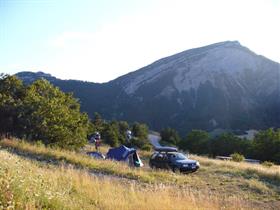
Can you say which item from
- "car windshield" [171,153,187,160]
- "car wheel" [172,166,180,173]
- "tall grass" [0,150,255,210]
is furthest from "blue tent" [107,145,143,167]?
"tall grass" [0,150,255,210]

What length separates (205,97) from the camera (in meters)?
174

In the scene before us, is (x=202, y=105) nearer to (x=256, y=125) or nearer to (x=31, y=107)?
(x=256, y=125)

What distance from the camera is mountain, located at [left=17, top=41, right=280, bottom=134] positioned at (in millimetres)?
161250

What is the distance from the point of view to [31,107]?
29.8 metres

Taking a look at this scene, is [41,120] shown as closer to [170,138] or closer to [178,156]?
[178,156]

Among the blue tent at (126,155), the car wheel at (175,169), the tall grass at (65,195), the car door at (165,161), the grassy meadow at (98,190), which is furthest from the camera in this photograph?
the blue tent at (126,155)

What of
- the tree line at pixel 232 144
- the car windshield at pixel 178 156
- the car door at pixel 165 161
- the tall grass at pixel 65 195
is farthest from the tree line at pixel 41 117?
the tree line at pixel 232 144

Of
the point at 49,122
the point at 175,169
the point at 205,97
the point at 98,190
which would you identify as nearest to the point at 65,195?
the point at 98,190

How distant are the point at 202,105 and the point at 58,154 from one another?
494ft

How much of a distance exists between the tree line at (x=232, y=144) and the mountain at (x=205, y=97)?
71.1 metres

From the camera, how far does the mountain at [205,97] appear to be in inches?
6348

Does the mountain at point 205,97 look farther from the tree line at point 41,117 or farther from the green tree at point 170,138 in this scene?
the tree line at point 41,117

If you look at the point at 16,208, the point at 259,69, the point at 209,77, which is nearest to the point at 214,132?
the point at 209,77

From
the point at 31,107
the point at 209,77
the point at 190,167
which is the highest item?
the point at 209,77
